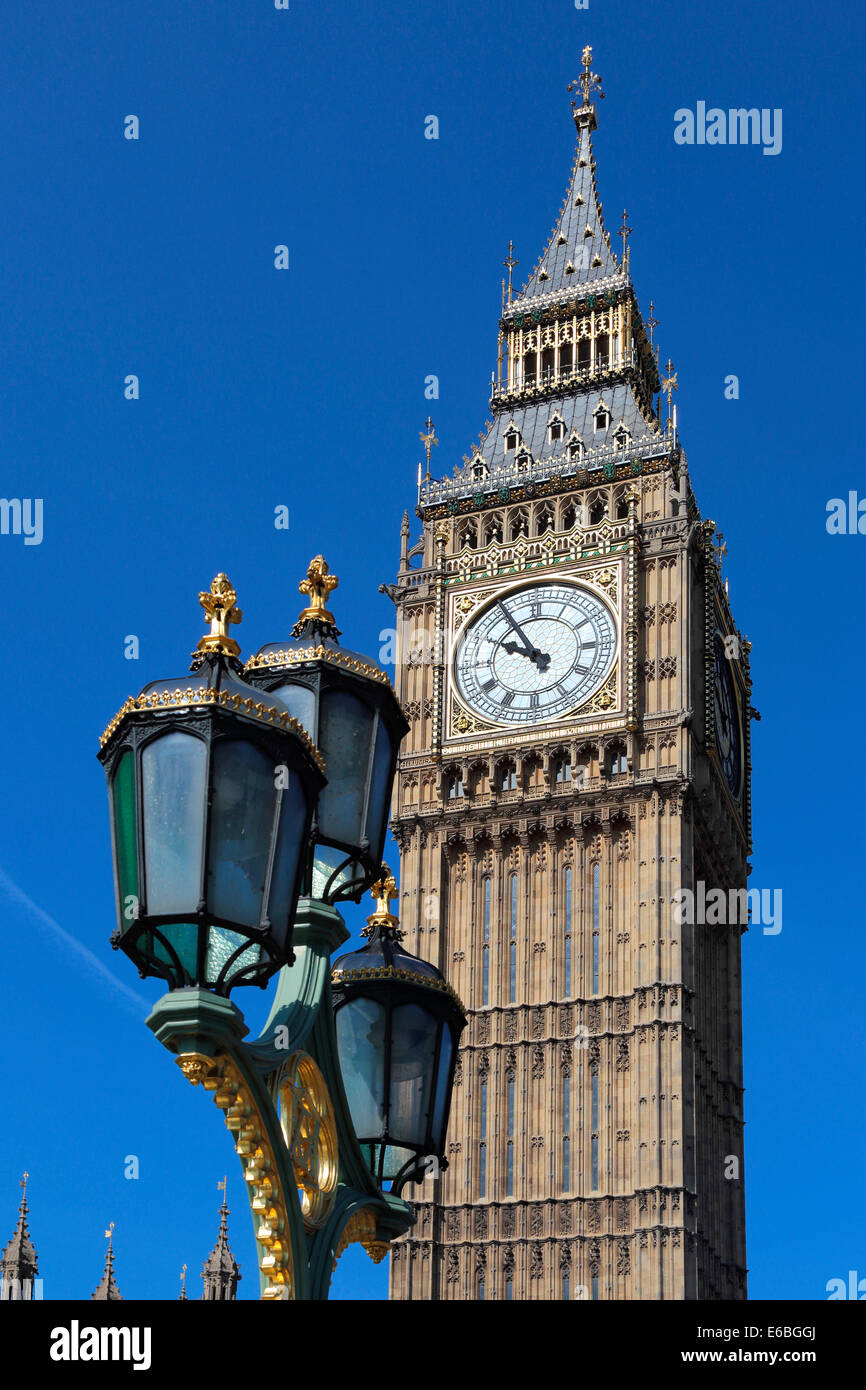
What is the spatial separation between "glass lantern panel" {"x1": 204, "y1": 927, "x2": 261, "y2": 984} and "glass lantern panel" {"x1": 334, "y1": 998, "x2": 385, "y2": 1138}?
1964 millimetres

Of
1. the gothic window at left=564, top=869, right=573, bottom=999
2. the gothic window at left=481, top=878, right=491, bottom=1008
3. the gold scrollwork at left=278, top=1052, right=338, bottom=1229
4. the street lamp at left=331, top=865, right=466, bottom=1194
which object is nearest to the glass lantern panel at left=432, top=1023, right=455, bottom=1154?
the street lamp at left=331, top=865, right=466, bottom=1194

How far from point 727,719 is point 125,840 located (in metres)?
50.6

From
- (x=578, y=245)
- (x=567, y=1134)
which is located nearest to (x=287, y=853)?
(x=567, y=1134)

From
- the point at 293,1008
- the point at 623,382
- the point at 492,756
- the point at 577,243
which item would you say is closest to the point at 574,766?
the point at 492,756

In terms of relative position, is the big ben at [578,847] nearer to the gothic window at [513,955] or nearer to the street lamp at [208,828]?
the gothic window at [513,955]

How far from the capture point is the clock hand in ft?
182

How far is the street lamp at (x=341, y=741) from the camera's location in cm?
1012

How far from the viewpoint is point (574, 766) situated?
5456 centimetres

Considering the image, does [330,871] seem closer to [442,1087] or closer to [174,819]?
Answer: [442,1087]

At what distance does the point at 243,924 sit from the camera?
816 centimetres

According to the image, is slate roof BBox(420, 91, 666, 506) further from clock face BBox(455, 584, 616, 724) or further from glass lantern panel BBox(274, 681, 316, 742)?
glass lantern panel BBox(274, 681, 316, 742)

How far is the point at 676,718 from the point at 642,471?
762 centimetres

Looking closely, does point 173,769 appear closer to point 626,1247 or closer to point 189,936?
point 189,936
